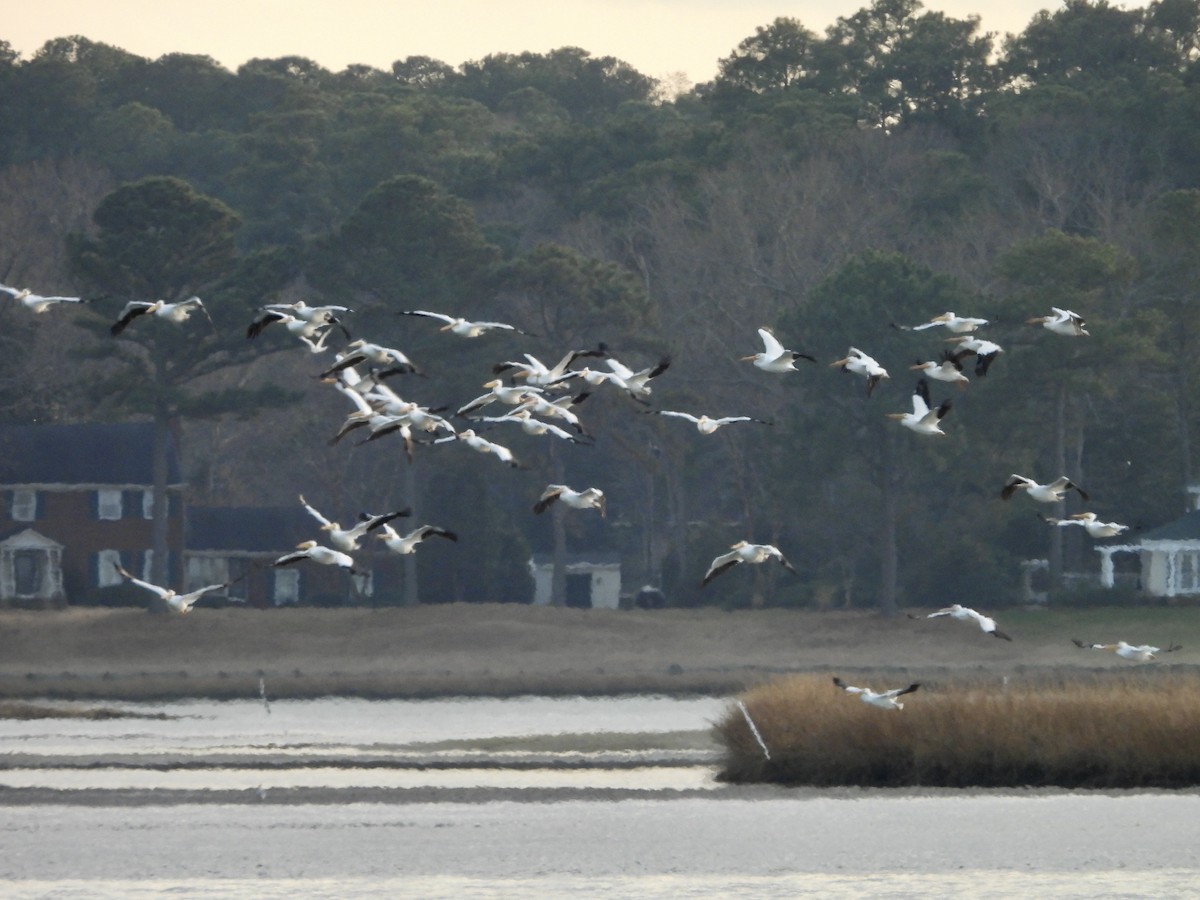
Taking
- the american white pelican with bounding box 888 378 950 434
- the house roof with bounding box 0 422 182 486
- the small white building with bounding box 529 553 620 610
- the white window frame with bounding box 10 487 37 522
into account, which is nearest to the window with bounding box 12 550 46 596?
the white window frame with bounding box 10 487 37 522

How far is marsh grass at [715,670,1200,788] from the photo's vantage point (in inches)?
1441

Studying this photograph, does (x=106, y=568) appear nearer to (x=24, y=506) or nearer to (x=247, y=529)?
(x=24, y=506)

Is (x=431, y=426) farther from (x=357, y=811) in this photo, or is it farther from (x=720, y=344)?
(x=720, y=344)

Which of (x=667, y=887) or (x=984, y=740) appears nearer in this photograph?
(x=667, y=887)

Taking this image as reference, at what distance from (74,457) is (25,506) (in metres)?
2.31

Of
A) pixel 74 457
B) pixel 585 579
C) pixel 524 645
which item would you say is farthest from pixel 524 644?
pixel 74 457

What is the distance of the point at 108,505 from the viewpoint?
83188 millimetres

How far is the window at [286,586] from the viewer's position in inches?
3374

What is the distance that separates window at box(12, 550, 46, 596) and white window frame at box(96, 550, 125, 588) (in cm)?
200

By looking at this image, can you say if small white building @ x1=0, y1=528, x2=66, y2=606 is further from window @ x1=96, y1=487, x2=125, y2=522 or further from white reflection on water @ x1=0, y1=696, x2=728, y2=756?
white reflection on water @ x1=0, y1=696, x2=728, y2=756

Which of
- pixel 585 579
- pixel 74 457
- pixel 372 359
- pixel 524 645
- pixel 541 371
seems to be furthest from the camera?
pixel 585 579

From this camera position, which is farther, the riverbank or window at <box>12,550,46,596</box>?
window at <box>12,550,46,596</box>

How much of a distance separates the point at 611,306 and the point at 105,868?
47071 millimetres

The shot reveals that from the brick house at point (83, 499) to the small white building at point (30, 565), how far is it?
7 centimetres
